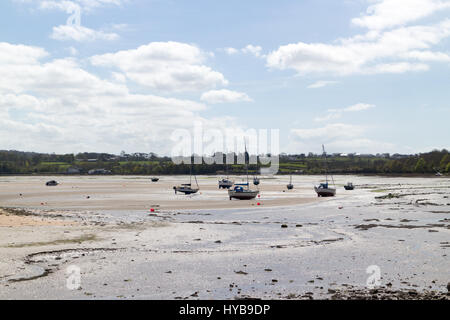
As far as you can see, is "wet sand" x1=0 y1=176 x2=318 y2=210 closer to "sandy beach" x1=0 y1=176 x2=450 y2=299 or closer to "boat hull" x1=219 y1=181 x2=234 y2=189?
"boat hull" x1=219 y1=181 x2=234 y2=189

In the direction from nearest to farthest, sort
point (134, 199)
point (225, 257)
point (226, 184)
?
point (225, 257) → point (134, 199) → point (226, 184)

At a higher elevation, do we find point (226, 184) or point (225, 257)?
point (226, 184)

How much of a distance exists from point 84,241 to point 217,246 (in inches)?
327

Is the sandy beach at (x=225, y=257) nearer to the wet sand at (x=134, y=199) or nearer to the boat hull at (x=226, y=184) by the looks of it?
the wet sand at (x=134, y=199)

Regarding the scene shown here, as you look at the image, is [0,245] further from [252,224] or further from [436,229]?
[436,229]

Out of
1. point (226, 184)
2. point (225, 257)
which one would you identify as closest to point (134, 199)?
point (226, 184)

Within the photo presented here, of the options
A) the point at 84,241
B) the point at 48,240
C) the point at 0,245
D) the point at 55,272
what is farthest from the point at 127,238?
the point at 55,272

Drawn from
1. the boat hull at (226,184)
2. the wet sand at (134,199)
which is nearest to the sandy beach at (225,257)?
the wet sand at (134,199)

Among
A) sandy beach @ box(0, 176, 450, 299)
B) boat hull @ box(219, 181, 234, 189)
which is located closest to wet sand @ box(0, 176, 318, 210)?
boat hull @ box(219, 181, 234, 189)

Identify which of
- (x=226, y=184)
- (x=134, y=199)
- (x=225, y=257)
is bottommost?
Result: (x=134, y=199)

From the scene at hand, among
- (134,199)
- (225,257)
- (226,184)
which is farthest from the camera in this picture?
(226,184)

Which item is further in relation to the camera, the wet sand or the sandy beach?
the wet sand

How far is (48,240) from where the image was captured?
27422 millimetres

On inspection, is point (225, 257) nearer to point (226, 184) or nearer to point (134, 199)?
point (134, 199)
